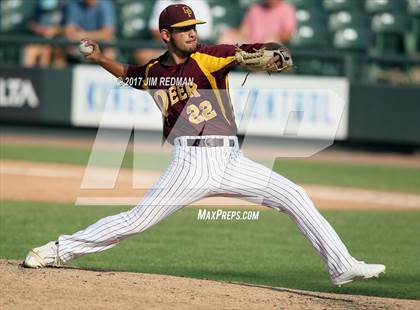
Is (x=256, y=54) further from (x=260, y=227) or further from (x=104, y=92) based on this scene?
(x=104, y=92)

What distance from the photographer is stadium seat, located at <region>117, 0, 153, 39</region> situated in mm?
18781

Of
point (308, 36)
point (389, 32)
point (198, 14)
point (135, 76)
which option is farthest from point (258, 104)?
point (135, 76)

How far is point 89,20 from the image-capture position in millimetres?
17531

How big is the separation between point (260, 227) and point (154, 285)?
4400 millimetres

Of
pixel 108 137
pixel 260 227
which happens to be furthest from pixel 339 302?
pixel 108 137

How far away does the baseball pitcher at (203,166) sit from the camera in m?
6.56

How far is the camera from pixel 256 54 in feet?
20.9

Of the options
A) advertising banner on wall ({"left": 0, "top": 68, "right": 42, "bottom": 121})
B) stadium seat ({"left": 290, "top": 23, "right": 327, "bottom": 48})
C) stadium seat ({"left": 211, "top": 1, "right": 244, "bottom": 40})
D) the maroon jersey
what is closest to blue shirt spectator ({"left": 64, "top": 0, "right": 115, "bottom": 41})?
advertising banner on wall ({"left": 0, "top": 68, "right": 42, "bottom": 121})

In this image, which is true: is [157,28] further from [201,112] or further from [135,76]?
[201,112]

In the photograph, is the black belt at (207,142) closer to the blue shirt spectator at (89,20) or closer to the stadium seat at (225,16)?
the blue shirt spectator at (89,20)

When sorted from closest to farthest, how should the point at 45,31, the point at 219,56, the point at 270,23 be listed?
the point at 219,56 → the point at 270,23 → the point at 45,31

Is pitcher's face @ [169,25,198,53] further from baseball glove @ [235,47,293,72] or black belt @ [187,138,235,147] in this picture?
black belt @ [187,138,235,147]

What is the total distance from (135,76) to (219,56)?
0.75m

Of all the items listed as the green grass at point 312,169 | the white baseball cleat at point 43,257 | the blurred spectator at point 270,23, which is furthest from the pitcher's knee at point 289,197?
the blurred spectator at point 270,23
